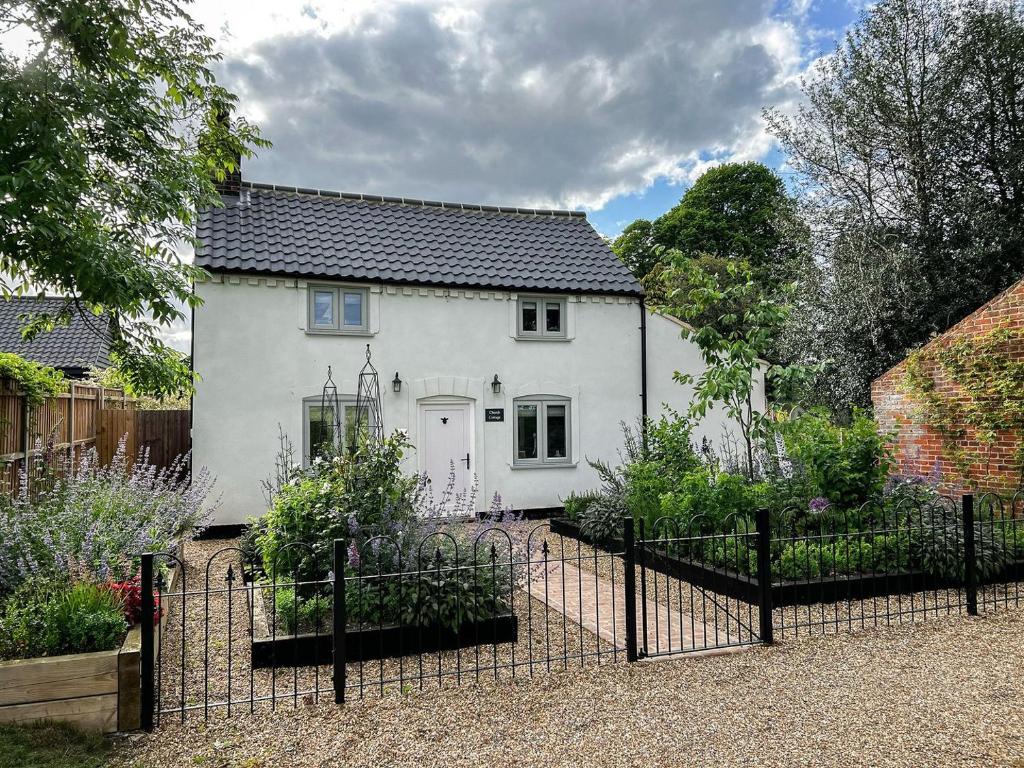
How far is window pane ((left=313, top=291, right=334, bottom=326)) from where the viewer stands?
11.5 meters

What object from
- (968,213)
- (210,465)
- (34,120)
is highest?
(968,213)

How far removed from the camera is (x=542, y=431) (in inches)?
499

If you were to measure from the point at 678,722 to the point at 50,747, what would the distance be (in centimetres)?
372

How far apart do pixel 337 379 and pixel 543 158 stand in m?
8.75

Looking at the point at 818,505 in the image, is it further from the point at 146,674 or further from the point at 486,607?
the point at 146,674

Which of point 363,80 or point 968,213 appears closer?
point 363,80

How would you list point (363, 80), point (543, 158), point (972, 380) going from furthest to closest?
1. point (543, 158)
2. point (363, 80)
3. point (972, 380)

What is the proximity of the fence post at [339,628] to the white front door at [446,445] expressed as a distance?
7534mm

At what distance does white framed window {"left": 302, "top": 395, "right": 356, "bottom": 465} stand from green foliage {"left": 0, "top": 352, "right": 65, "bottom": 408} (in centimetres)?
413

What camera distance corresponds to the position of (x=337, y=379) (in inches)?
449

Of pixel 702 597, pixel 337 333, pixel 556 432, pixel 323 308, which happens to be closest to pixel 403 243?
pixel 323 308

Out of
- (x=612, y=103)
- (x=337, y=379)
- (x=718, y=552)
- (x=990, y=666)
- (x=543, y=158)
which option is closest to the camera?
(x=990, y=666)

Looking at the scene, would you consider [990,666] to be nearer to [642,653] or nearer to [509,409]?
[642,653]

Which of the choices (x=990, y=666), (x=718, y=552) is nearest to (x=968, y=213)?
(x=718, y=552)
